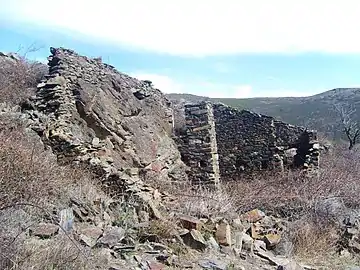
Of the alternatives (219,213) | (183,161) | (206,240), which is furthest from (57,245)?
(183,161)

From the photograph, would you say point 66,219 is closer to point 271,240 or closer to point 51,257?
point 51,257

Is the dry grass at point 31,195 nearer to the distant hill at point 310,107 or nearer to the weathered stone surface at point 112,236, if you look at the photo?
the weathered stone surface at point 112,236

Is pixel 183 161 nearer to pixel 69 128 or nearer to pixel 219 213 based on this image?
pixel 69 128

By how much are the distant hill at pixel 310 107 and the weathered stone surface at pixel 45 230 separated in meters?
33.7

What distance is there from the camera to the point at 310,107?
58.2 metres

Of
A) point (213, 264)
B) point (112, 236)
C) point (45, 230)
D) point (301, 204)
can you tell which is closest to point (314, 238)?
point (301, 204)

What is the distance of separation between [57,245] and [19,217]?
67 cm

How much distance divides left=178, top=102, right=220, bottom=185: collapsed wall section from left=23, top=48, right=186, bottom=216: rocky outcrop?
31 centimetres

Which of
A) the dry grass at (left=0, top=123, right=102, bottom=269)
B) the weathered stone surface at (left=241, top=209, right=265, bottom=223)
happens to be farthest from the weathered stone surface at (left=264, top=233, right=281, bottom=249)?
the dry grass at (left=0, top=123, right=102, bottom=269)

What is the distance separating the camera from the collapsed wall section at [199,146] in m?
12.3

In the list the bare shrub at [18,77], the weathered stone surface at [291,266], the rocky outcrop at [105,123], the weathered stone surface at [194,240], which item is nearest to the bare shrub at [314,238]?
the weathered stone surface at [291,266]

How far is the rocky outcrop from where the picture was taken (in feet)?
27.8

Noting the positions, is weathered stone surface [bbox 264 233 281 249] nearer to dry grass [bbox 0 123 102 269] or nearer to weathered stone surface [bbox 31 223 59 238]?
dry grass [bbox 0 123 102 269]

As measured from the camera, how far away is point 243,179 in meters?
14.7
